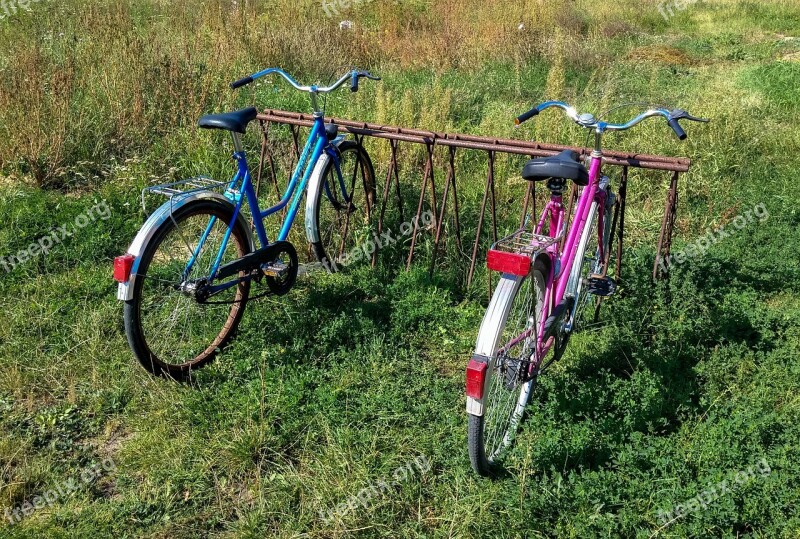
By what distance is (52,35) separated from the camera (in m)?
7.02

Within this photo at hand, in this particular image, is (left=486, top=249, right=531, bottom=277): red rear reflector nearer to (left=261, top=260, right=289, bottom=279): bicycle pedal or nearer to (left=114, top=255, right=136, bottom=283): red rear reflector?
(left=261, top=260, right=289, bottom=279): bicycle pedal

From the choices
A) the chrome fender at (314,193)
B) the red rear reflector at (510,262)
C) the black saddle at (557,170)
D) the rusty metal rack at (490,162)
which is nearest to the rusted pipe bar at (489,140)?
the rusty metal rack at (490,162)

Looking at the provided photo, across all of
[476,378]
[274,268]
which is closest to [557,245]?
[476,378]

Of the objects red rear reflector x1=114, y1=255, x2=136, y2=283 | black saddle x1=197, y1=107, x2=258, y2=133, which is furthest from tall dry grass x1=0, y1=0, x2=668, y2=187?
red rear reflector x1=114, y1=255, x2=136, y2=283

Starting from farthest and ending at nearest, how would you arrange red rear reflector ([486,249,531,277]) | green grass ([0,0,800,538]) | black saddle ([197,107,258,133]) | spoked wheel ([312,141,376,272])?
spoked wheel ([312,141,376,272]), black saddle ([197,107,258,133]), green grass ([0,0,800,538]), red rear reflector ([486,249,531,277])

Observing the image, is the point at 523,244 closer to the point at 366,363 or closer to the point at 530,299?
the point at 530,299

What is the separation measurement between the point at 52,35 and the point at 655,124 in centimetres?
631

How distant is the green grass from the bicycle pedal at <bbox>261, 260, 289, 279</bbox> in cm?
31

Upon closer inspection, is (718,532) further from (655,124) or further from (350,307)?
(655,124)

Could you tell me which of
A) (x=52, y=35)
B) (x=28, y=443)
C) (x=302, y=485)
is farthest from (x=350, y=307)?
(x=52, y=35)

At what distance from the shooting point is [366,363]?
366 cm

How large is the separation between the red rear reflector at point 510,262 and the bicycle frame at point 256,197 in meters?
1.56

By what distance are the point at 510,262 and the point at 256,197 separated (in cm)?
210

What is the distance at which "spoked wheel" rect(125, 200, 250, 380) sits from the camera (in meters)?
3.29
